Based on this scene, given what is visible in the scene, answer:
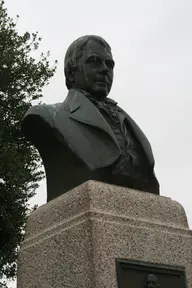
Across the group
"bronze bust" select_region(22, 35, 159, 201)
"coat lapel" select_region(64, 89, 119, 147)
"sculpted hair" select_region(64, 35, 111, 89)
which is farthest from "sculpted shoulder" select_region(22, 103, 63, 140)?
"sculpted hair" select_region(64, 35, 111, 89)

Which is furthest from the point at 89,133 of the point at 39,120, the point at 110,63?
the point at 110,63

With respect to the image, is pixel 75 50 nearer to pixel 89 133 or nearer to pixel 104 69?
pixel 104 69

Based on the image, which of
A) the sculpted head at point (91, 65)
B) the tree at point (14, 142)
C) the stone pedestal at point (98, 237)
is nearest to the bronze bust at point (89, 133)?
the sculpted head at point (91, 65)

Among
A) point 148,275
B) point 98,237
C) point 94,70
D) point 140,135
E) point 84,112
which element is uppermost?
point 94,70

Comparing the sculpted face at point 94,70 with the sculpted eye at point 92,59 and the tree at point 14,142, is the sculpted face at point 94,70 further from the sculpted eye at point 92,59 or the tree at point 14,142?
the tree at point 14,142

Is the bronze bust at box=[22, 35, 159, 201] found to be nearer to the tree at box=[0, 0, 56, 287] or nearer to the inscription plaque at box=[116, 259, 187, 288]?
the inscription plaque at box=[116, 259, 187, 288]

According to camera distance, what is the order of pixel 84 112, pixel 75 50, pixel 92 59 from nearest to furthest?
pixel 84 112
pixel 92 59
pixel 75 50

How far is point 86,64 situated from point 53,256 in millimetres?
1883

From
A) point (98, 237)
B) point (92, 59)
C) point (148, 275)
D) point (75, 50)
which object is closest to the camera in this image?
point (98, 237)

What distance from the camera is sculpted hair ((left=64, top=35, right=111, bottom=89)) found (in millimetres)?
5062

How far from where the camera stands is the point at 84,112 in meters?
4.77

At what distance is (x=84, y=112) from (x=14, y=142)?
8.09m

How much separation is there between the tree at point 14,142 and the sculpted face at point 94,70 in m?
6.87

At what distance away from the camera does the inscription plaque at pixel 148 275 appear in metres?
3.90
